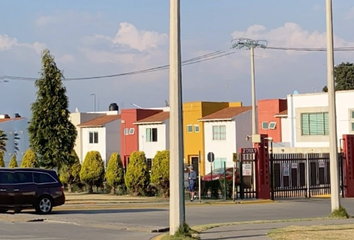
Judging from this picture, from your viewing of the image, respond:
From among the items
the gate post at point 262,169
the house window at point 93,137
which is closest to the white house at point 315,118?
the gate post at point 262,169

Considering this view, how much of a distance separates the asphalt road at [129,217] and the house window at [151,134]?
111 ft

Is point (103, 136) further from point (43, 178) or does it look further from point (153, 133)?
point (43, 178)

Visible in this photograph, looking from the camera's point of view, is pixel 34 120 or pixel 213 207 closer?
pixel 213 207

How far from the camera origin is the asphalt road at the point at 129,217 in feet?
60.2

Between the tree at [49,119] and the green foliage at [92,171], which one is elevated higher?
the tree at [49,119]

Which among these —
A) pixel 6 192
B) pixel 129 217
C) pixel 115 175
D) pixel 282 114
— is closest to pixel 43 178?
pixel 6 192

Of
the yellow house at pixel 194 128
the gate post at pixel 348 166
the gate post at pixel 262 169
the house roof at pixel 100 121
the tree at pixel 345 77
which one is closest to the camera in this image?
the gate post at pixel 262 169

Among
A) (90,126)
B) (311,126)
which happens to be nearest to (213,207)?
(311,126)

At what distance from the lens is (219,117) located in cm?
6191

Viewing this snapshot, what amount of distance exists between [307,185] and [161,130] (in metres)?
31.0

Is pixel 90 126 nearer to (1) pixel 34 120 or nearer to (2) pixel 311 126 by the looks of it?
(2) pixel 311 126

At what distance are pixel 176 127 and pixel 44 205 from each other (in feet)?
38.1

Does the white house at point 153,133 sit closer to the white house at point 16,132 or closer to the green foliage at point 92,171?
the white house at point 16,132

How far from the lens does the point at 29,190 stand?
24750 mm
